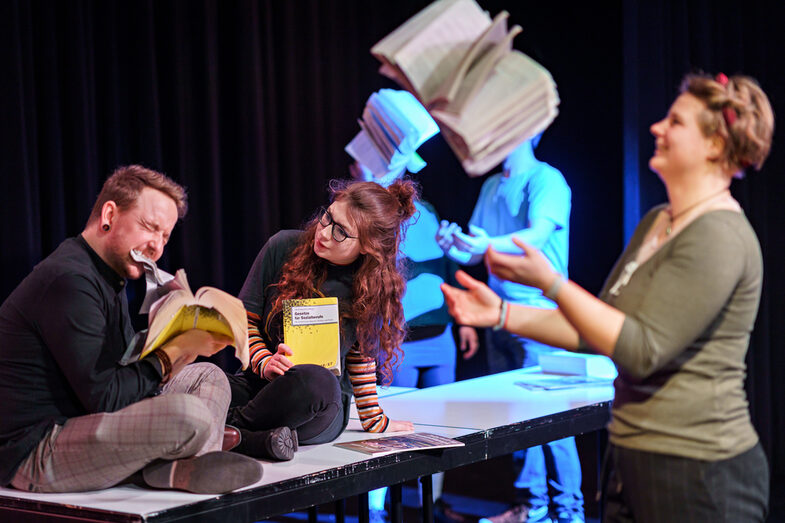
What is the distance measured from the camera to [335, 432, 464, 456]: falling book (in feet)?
7.43

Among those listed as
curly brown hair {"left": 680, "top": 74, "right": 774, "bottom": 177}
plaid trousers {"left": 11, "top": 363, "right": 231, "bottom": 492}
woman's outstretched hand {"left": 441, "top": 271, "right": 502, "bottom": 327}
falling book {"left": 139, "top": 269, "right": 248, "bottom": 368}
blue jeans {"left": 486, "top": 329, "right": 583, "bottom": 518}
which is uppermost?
curly brown hair {"left": 680, "top": 74, "right": 774, "bottom": 177}

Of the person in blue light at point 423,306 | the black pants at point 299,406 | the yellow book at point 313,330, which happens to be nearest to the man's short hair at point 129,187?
the yellow book at point 313,330

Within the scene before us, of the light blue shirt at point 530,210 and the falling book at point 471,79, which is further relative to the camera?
the light blue shirt at point 530,210

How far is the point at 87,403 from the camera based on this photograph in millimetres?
1991

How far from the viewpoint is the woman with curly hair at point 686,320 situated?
1379 millimetres

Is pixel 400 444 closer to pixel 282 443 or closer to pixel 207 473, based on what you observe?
pixel 282 443

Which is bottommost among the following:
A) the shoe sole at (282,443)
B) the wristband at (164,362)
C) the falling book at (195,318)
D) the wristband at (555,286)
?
the shoe sole at (282,443)

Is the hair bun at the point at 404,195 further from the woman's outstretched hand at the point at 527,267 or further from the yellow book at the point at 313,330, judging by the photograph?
the woman's outstretched hand at the point at 527,267

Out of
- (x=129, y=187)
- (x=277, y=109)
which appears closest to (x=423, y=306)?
(x=277, y=109)

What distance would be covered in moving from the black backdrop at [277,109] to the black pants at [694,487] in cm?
228

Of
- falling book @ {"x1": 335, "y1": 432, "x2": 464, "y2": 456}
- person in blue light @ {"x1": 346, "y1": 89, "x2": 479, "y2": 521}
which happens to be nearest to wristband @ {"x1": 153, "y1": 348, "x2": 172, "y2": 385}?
falling book @ {"x1": 335, "y1": 432, "x2": 464, "y2": 456}

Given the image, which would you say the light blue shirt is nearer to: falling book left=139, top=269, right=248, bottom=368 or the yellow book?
the yellow book


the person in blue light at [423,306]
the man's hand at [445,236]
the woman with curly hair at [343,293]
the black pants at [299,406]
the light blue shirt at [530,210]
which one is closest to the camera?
the black pants at [299,406]

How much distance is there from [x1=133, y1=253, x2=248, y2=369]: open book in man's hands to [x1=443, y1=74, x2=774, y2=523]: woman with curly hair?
25.8 inches
